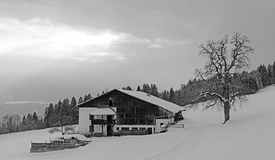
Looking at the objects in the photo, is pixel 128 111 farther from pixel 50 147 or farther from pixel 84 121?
pixel 50 147

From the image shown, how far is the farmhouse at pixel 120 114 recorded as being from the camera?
1848 inches

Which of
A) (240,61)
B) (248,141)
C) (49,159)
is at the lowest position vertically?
(49,159)

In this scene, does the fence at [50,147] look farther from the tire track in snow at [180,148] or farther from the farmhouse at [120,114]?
the tire track in snow at [180,148]

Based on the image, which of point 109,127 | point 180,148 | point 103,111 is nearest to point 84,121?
point 103,111

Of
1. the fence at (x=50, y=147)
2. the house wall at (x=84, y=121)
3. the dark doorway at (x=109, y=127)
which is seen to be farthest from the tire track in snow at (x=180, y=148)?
the house wall at (x=84, y=121)

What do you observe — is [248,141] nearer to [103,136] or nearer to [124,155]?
[124,155]

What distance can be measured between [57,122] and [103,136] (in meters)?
59.9

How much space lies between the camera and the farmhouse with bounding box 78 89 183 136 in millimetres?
46938

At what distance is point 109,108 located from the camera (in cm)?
4919

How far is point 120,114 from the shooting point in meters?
48.5

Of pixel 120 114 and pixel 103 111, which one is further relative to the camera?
pixel 120 114

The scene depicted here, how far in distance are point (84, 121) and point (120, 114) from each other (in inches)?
263

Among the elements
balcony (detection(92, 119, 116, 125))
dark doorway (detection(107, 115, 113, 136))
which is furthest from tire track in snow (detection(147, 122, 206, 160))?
dark doorway (detection(107, 115, 113, 136))

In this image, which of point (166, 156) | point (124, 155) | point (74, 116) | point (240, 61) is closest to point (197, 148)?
point (166, 156)
